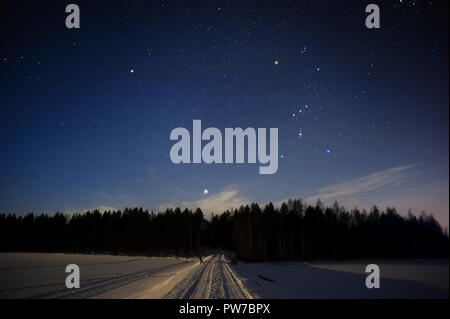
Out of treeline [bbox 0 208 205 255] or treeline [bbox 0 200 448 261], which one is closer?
treeline [bbox 0 200 448 261]

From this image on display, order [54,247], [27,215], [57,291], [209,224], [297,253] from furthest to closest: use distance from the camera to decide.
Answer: [209,224], [27,215], [54,247], [297,253], [57,291]

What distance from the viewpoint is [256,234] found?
4984cm

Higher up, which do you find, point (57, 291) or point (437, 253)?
point (57, 291)

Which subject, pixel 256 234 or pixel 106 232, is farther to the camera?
pixel 106 232

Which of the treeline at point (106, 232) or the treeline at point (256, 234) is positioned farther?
the treeline at point (106, 232)

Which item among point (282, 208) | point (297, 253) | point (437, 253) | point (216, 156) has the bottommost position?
point (437, 253)

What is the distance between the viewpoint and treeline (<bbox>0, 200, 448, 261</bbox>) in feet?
165

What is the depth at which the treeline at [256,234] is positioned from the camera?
50188mm
